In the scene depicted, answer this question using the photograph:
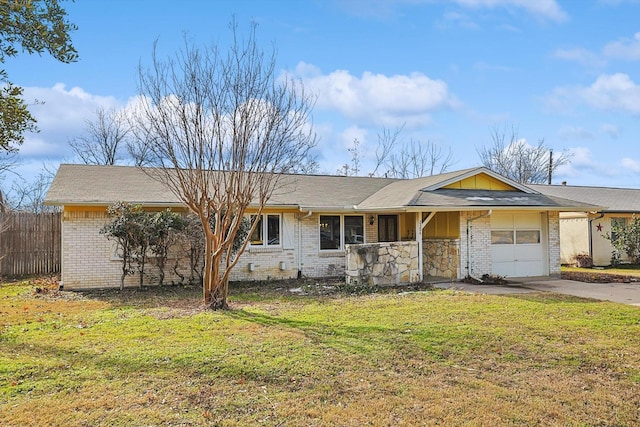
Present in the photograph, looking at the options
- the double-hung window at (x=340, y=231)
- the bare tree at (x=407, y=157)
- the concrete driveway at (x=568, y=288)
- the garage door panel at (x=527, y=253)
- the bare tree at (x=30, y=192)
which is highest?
the bare tree at (x=407, y=157)

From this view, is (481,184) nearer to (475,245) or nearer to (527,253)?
(475,245)

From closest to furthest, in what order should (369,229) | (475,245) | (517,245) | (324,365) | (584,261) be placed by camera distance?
(324,365) → (475,245) → (517,245) → (369,229) → (584,261)

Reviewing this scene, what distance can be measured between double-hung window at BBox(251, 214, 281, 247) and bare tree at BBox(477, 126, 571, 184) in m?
25.3

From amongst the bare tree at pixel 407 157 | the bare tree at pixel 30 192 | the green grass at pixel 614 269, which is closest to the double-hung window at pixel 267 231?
the green grass at pixel 614 269

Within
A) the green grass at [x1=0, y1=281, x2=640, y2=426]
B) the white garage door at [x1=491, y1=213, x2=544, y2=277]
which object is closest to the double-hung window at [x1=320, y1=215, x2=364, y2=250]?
the white garage door at [x1=491, y1=213, x2=544, y2=277]

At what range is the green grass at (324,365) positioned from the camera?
4328mm

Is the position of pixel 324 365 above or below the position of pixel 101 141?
below

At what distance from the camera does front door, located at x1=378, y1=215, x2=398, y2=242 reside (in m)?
16.4

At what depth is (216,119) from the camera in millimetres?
8906

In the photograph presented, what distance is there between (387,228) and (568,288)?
20.1 ft

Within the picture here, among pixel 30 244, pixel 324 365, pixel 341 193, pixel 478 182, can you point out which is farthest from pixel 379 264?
pixel 30 244

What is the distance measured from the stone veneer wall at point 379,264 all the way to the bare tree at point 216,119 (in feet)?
14.4

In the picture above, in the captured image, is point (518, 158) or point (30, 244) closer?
point (30, 244)

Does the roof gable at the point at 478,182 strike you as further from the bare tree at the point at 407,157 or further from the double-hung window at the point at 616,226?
the bare tree at the point at 407,157
